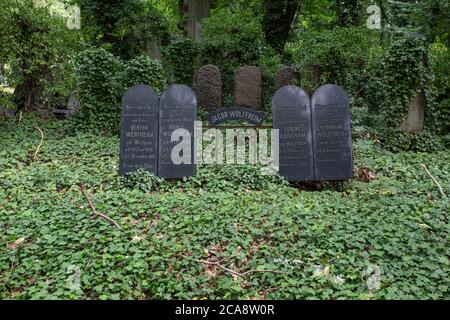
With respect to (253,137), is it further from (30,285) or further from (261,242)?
(30,285)

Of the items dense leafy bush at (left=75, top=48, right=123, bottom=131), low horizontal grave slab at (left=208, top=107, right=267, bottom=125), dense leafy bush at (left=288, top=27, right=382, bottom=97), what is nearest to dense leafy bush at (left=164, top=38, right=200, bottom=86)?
dense leafy bush at (left=288, top=27, right=382, bottom=97)

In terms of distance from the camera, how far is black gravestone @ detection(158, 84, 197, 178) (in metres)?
7.52

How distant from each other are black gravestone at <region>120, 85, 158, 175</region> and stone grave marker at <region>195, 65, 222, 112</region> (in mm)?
6416

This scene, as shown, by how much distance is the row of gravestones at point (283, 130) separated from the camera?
24.6 ft

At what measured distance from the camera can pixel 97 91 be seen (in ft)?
36.3

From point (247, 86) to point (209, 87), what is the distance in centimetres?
141

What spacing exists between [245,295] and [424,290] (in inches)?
66.8

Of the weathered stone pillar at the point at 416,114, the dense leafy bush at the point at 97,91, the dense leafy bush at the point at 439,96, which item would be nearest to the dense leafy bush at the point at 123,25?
the dense leafy bush at the point at 97,91

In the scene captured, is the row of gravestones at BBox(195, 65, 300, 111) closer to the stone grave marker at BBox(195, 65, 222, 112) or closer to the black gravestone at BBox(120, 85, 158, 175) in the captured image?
the stone grave marker at BBox(195, 65, 222, 112)

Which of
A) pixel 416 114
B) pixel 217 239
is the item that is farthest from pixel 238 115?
pixel 217 239

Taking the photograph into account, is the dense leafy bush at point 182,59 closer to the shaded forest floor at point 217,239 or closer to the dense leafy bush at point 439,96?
the dense leafy bush at point 439,96

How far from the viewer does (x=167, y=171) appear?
7.50 metres

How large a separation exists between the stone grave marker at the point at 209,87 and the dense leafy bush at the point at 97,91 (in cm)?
341
